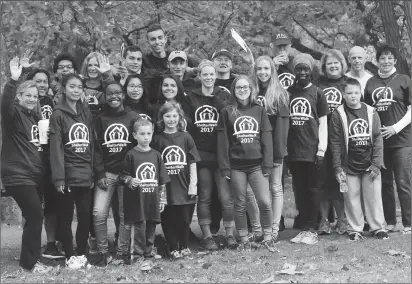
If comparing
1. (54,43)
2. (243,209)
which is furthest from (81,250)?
(54,43)

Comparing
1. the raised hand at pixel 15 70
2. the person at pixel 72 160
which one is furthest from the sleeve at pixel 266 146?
the raised hand at pixel 15 70

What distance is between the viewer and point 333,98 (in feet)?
32.3

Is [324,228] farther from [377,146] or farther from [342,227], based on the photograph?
[377,146]

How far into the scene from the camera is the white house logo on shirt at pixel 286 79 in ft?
32.5

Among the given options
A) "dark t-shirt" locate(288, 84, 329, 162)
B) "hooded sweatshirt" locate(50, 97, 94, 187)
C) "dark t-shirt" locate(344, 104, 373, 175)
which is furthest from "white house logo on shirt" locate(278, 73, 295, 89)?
"hooded sweatshirt" locate(50, 97, 94, 187)

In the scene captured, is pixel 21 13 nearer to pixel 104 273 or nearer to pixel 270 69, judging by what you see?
pixel 270 69

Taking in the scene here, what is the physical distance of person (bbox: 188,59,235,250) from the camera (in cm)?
923

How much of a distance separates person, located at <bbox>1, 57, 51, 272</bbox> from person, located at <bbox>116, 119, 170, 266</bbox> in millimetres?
948

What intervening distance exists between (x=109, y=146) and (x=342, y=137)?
2.93m

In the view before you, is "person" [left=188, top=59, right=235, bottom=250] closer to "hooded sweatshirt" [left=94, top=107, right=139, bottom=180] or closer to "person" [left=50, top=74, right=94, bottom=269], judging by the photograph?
"hooded sweatshirt" [left=94, top=107, right=139, bottom=180]

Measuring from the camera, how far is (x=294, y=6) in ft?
52.0

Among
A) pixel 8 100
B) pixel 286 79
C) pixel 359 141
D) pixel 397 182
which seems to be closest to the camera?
pixel 8 100

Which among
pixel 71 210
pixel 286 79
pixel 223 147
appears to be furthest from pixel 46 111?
pixel 286 79

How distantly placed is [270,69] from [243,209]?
1745 millimetres
